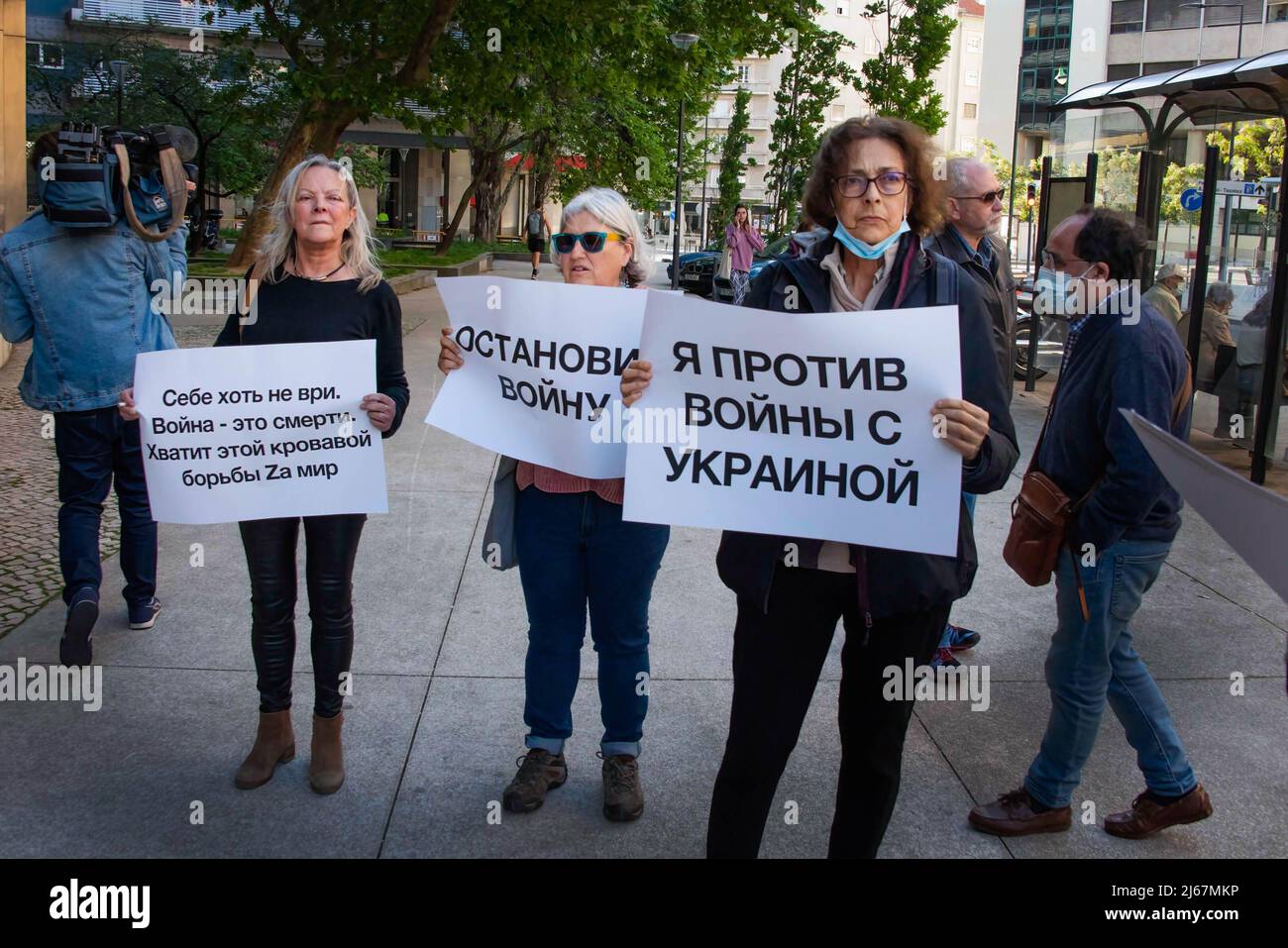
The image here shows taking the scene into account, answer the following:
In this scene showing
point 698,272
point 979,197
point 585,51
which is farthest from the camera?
point 698,272

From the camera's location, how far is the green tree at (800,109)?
30453 millimetres

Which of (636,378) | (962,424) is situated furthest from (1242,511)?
(636,378)

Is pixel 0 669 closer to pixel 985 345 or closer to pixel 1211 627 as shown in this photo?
pixel 985 345

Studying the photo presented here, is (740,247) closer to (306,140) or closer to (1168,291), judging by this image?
(306,140)

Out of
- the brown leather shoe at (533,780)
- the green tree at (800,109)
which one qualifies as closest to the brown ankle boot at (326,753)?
the brown leather shoe at (533,780)

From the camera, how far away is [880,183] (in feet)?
9.38

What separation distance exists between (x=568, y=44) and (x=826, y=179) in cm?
1472

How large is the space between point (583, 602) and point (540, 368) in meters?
0.75

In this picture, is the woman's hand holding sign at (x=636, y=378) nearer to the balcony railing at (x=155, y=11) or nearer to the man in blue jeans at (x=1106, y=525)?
the man in blue jeans at (x=1106, y=525)

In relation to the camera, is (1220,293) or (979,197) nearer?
(979,197)

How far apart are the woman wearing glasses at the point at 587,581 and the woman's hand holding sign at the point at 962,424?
3.64 ft

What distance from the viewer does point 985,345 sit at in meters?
2.87
